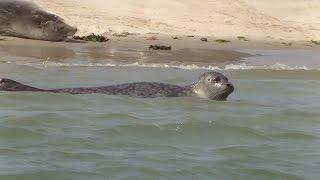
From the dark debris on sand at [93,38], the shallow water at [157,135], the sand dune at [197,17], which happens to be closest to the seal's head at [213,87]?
the shallow water at [157,135]

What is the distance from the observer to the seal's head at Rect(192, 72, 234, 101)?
907cm

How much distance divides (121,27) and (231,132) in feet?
33.7

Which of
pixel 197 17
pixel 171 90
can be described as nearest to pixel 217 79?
pixel 171 90

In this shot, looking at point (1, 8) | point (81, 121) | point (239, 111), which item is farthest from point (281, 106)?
point (1, 8)

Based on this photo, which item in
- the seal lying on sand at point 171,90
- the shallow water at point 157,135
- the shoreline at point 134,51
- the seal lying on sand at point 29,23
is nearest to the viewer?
the shallow water at point 157,135

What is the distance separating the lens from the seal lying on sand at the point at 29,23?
1484cm

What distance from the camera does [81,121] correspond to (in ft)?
24.5

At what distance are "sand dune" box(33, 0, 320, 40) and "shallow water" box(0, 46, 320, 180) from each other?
697 cm

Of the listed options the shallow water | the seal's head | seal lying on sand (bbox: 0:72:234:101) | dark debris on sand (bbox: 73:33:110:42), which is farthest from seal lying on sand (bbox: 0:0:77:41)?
the seal's head

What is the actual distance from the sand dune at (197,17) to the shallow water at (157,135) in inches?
274

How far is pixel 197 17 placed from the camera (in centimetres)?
1938

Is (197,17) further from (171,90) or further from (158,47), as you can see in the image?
(171,90)

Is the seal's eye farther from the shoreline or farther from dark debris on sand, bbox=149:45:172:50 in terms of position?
dark debris on sand, bbox=149:45:172:50

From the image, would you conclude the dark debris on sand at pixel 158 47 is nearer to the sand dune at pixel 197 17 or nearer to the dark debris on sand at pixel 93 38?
the dark debris on sand at pixel 93 38
